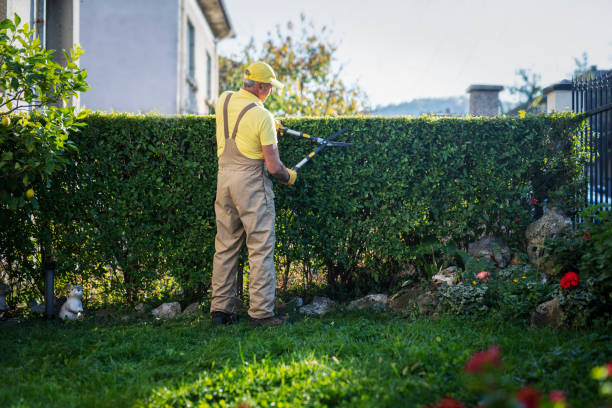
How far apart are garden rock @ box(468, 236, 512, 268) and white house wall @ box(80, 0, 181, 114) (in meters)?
8.27

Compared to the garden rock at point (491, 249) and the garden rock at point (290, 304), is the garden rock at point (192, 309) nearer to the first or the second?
the garden rock at point (290, 304)

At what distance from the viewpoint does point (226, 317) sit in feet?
15.4

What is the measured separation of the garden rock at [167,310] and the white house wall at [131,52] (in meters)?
7.32

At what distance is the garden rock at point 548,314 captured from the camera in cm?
385

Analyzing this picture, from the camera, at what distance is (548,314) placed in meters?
3.93

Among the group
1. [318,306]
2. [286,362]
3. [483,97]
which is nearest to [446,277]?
[318,306]

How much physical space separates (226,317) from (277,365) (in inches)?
66.0

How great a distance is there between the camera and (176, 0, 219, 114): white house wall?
38.5 feet

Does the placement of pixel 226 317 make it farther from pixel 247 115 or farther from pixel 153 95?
pixel 153 95

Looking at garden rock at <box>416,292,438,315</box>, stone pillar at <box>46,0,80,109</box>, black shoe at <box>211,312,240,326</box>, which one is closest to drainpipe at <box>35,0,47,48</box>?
stone pillar at <box>46,0,80,109</box>

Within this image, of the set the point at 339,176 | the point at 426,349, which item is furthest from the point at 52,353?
the point at 339,176

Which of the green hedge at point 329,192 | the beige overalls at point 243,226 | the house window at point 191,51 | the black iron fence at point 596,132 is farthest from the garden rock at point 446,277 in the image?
the house window at point 191,51

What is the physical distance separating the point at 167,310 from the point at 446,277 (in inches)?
117

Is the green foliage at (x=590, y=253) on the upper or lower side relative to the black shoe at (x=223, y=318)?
upper
